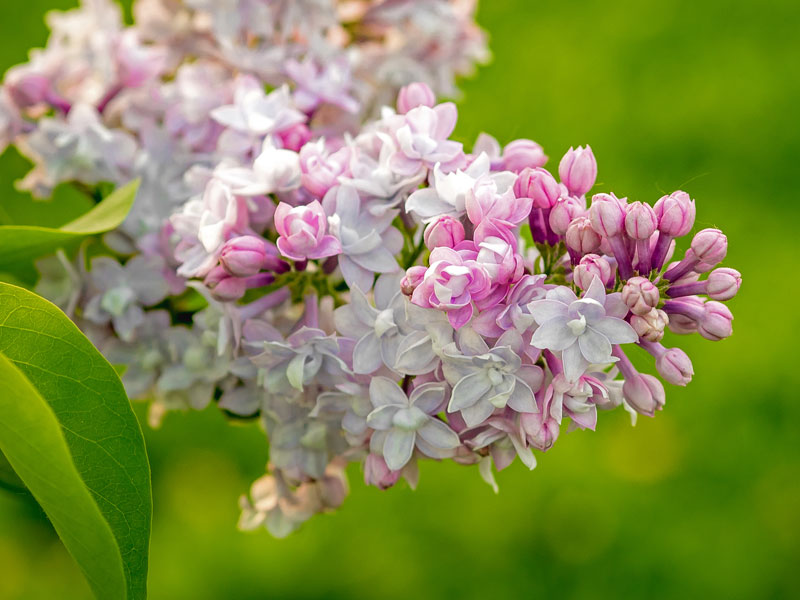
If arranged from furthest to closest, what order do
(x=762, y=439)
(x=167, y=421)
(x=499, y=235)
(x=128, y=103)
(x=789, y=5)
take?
1. (x=789, y=5)
2. (x=167, y=421)
3. (x=762, y=439)
4. (x=128, y=103)
5. (x=499, y=235)

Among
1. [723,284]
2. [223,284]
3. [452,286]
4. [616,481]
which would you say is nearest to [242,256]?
[223,284]

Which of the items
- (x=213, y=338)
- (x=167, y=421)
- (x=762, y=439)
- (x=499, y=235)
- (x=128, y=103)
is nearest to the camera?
(x=499, y=235)

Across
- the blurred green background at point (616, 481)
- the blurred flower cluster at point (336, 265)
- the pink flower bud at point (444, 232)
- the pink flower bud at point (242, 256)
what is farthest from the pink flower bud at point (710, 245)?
the blurred green background at point (616, 481)

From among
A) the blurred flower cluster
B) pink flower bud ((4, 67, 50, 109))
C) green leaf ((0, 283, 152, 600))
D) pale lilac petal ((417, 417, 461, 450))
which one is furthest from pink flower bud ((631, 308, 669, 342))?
pink flower bud ((4, 67, 50, 109))

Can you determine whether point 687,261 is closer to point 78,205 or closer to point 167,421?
point 167,421

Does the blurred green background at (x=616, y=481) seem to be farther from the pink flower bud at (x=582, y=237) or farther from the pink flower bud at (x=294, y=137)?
the pink flower bud at (x=582, y=237)

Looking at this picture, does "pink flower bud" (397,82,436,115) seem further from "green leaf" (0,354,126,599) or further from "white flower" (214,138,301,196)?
"green leaf" (0,354,126,599)

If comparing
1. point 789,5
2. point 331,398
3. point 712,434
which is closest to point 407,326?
point 331,398
